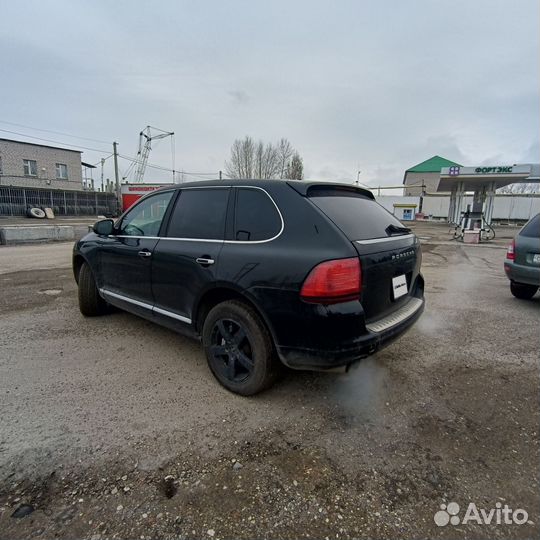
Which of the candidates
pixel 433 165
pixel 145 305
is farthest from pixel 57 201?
pixel 433 165

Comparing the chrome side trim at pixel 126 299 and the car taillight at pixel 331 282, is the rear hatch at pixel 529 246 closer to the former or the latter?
the car taillight at pixel 331 282

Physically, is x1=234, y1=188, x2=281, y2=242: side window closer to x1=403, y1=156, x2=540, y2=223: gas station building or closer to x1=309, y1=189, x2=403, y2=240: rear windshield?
x1=309, y1=189, x2=403, y2=240: rear windshield

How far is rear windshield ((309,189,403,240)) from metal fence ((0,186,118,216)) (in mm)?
28885

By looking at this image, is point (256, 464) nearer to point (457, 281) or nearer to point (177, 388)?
point (177, 388)

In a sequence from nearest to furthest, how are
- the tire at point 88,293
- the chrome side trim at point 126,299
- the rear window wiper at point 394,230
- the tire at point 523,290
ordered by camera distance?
the rear window wiper at point 394,230
the chrome side trim at point 126,299
the tire at point 88,293
the tire at point 523,290

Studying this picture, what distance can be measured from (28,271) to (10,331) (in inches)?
162

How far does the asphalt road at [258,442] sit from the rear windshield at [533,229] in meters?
2.09

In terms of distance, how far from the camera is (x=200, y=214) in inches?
120

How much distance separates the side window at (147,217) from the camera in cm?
346

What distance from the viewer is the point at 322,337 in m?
2.20

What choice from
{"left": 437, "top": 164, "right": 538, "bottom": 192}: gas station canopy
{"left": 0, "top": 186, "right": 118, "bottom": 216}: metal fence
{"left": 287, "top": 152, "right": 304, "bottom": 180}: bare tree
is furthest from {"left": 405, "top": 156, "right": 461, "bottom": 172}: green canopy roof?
{"left": 0, "top": 186, "right": 118, "bottom": 216}: metal fence

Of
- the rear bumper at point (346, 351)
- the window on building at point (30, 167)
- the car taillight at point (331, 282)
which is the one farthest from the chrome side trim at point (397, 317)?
the window on building at point (30, 167)

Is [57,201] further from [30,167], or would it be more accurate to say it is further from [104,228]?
[104,228]

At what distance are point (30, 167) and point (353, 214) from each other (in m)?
37.4
